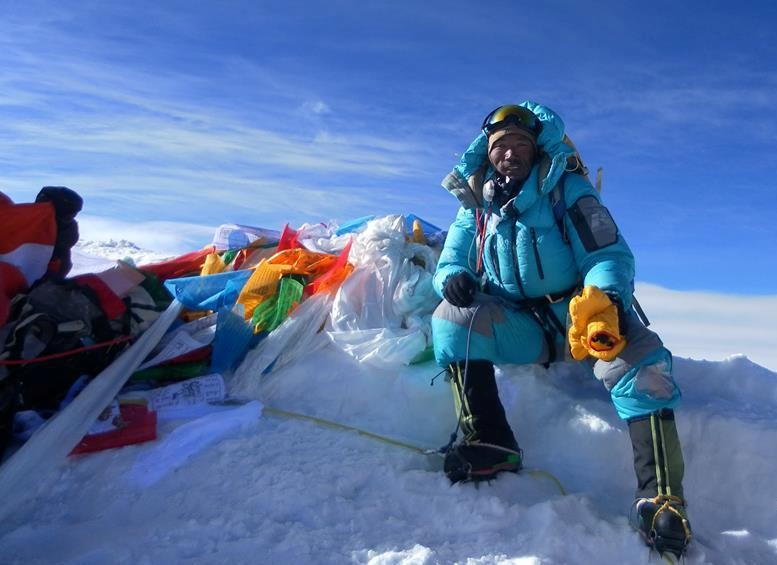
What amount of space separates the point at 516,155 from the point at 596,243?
23.4 inches

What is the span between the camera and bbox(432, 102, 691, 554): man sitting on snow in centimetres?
257

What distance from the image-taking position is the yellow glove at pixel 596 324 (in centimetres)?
252

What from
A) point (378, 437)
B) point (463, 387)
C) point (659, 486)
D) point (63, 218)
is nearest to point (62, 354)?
point (63, 218)

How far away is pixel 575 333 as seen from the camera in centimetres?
259

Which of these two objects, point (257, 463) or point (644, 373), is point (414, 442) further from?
point (644, 373)

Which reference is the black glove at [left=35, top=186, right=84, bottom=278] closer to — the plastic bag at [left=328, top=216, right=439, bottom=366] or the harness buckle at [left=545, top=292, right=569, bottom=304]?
the plastic bag at [left=328, top=216, right=439, bottom=366]

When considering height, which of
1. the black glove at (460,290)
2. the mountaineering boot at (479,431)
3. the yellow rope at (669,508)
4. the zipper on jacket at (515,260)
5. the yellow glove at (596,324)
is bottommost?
the yellow rope at (669,508)

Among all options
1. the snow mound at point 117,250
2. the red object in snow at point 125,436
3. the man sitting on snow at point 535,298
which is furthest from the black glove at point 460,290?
the snow mound at point 117,250

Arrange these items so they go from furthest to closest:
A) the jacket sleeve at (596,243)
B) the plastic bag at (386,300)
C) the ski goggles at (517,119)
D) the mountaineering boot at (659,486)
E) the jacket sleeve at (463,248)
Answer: the plastic bag at (386,300) → the jacket sleeve at (463,248) → the ski goggles at (517,119) → the jacket sleeve at (596,243) → the mountaineering boot at (659,486)

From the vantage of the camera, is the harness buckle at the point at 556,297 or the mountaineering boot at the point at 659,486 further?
the harness buckle at the point at 556,297

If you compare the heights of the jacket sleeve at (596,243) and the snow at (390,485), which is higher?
the jacket sleeve at (596,243)

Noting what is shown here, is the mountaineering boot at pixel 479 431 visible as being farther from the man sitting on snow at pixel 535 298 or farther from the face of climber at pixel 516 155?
the face of climber at pixel 516 155

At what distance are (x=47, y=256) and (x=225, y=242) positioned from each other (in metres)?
1.86

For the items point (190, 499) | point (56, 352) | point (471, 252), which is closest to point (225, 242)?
point (56, 352)
